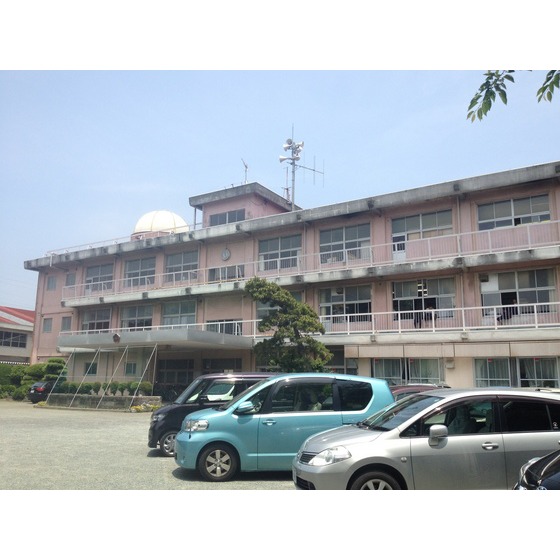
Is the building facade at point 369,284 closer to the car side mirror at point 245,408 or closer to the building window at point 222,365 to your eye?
the building window at point 222,365

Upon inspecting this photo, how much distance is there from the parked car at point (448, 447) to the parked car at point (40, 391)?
85.1 ft

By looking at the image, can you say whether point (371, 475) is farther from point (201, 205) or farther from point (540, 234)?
point (201, 205)

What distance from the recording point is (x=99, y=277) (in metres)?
36.3

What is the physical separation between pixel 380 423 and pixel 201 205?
94.2 ft

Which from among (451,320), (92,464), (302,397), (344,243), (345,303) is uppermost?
(344,243)

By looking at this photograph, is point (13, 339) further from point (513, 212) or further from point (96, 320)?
point (513, 212)

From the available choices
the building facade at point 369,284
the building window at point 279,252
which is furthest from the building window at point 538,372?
the building window at point 279,252

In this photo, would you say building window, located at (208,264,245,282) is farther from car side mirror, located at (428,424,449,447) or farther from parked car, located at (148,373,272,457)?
car side mirror, located at (428,424,449,447)

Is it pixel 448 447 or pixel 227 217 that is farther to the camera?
pixel 227 217

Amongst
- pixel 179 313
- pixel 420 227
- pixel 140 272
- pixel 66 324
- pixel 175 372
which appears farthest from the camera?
pixel 66 324

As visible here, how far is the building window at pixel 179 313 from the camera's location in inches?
1223

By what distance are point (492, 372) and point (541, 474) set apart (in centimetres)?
1698

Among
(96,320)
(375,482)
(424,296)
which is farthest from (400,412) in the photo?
(96,320)

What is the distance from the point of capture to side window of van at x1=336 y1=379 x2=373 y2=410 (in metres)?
8.16
